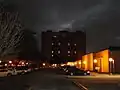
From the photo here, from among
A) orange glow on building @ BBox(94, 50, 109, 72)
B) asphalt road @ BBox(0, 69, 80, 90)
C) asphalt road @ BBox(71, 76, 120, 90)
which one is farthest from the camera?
orange glow on building @ BBox(94, 50, 109, 72)

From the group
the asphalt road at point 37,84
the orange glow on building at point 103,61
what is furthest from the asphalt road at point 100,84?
the orange glow on building at point 103,61

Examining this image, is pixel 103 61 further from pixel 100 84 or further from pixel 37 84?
pixel 37 84

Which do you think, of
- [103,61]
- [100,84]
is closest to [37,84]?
[100,84]

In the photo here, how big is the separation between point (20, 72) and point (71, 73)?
1512cm

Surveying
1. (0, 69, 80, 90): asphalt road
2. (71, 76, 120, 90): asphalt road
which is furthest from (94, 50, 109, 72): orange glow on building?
(71, 76, 120, 90): asphalt road

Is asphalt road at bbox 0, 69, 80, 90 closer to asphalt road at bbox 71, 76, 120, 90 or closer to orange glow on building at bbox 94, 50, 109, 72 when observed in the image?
asphalt road at bbox 71, 76, 120, 90

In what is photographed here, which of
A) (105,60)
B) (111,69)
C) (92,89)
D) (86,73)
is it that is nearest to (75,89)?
(92,89)

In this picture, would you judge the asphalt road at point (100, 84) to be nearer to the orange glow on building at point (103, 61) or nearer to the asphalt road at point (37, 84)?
the asphalt road at point (37, 84)

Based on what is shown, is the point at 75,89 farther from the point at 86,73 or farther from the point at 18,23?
the point at 86,73

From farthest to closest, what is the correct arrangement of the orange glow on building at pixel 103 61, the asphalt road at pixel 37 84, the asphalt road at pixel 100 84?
the orange glow on building at pixel 103 61 < the asphalt road at pixel 37 84 < the asphalt road at pixel 100 84

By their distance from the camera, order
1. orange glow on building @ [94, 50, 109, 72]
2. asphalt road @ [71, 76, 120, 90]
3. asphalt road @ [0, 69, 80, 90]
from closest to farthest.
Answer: asphalt road @ [71, 76, 120, 90]
asphalt road @ [0, 69, 80, 90]
orange glow on building @ [94, 50, 109, 72]

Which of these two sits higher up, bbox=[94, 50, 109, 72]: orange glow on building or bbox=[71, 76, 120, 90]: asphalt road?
bbox=[94, 50, 109, 72]: orange glow on building

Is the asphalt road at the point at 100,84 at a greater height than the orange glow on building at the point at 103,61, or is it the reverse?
the orange glow on building at the point at 103,61

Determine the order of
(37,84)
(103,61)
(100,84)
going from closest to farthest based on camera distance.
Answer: (100,84)
(37,84)
(103,61)
